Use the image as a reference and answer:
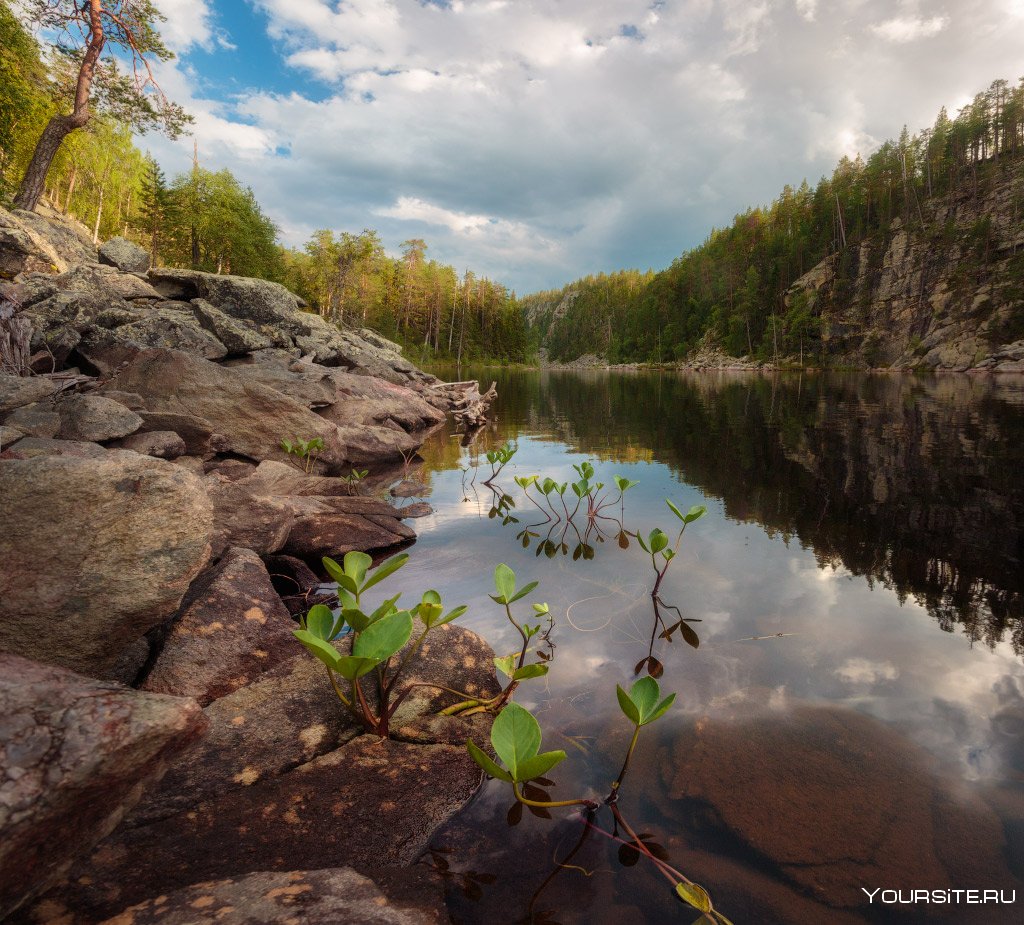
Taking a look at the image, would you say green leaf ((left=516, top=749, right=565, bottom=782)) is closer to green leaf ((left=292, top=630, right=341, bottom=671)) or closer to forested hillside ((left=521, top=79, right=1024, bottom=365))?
green leaf ((left=292, top=630, right=341, bottom=671))

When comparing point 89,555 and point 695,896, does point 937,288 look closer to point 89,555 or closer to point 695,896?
point 695,896

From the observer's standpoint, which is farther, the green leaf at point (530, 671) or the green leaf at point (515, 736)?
the green leaf at point (530, 671)

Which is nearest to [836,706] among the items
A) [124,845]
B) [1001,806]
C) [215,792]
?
[1001,806]

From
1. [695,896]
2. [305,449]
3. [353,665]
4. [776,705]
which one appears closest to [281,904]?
[353,665]

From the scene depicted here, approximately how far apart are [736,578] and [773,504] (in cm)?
329

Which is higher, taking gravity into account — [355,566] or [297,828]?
[355,566]

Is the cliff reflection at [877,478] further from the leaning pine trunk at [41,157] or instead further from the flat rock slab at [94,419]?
the leaning pine trunk at [41,157]

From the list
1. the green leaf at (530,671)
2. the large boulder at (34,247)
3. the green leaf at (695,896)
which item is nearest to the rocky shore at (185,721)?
the green leaf at (530,671)

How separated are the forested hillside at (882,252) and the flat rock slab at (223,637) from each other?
6793 centimetres

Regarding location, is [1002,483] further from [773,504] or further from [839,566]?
[839,566]

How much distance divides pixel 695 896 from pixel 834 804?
104cm

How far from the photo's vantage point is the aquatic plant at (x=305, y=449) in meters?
8.55

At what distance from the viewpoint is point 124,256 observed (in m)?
17.8

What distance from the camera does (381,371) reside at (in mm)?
A: 24859
